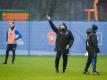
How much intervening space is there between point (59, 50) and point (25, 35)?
1570 cm

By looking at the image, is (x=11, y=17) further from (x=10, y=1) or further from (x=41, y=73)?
(x=41, y=73)

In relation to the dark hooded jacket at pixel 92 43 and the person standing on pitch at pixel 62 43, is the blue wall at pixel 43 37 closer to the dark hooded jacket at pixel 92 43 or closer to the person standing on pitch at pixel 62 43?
the person standing on pitch at pixel 62 43

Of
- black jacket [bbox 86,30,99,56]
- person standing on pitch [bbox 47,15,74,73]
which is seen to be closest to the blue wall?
person standing on pitch [bbox 47,15,74,73]

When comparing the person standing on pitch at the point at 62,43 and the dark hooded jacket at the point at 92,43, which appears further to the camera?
the person standing on pitch at the point at 62,43

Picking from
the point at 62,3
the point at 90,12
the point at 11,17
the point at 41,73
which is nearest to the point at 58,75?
the point at 41,73

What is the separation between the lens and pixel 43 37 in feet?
123

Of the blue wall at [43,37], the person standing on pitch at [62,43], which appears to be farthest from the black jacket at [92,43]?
the blue wall at [43,37]

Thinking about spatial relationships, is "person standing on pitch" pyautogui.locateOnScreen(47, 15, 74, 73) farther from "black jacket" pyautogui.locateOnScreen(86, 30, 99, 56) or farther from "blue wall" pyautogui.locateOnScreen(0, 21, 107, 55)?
"blue wall" pyautogui.locateOnScreen(0, 21, 107, 55)

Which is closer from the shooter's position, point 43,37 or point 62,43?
point 62,43

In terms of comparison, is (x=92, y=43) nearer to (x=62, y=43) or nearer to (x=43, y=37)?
(x=62, y=43)

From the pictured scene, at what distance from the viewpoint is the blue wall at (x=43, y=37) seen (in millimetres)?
37062

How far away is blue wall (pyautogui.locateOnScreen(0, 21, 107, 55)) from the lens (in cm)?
3706

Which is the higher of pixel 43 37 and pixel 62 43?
pixel 62 43

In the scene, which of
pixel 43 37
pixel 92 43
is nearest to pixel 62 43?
pixel 92 43
